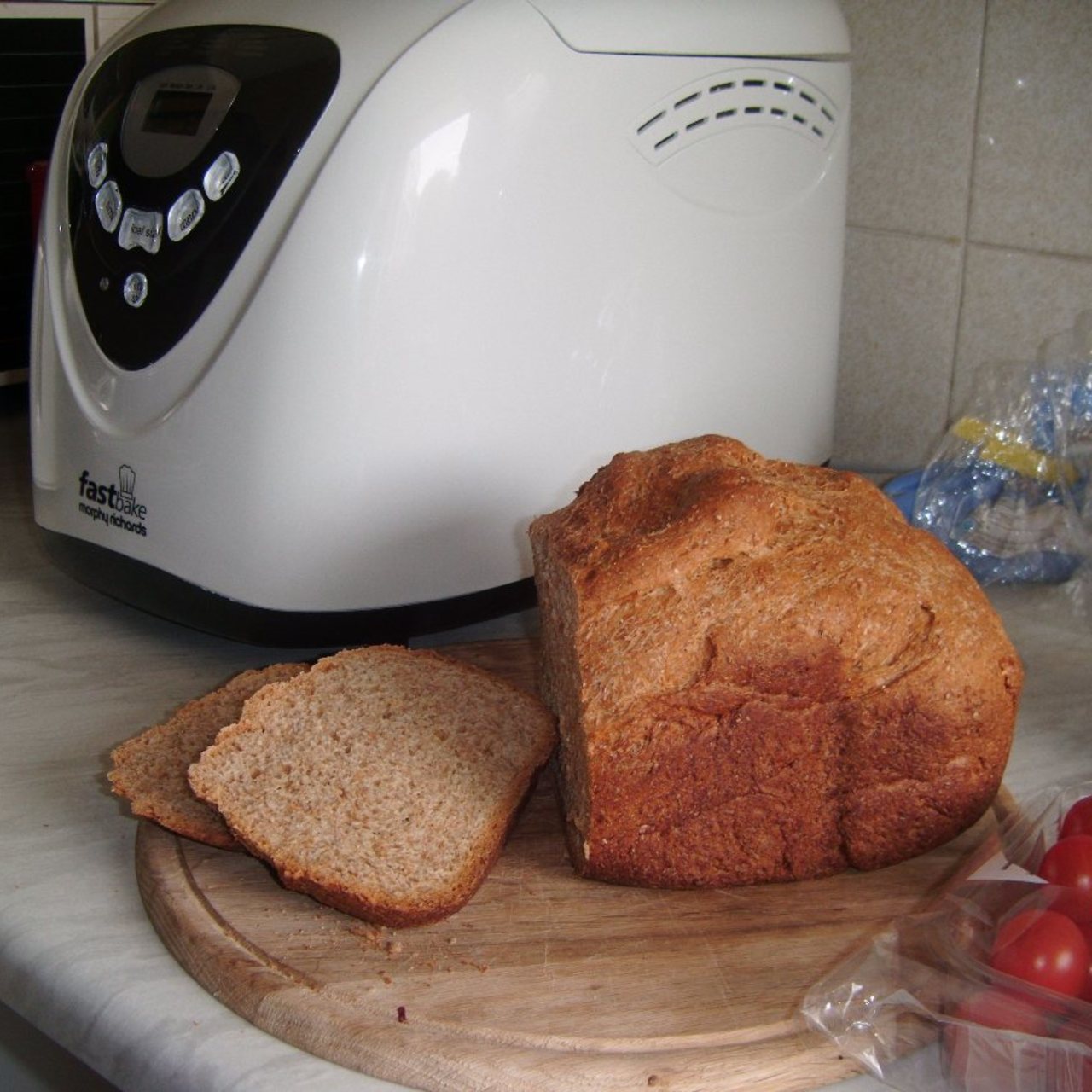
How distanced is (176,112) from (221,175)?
77 mm

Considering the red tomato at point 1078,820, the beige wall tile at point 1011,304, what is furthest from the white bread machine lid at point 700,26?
the red tomato at point 1078,820

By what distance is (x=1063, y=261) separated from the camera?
135 centimetres

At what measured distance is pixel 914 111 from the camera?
4.70 ft

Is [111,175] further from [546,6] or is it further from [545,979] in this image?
[545,979]

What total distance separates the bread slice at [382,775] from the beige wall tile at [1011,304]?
653 mm

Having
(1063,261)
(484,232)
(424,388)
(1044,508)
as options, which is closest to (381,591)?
(424,388)

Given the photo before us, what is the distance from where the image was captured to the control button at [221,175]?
101 cm

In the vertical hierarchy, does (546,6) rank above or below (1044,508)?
above

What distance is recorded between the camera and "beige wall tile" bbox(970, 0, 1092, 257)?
1299 millimetres

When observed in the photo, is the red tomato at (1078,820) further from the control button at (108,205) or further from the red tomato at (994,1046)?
the control button at (108,205)

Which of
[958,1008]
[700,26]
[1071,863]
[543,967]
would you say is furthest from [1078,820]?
[700,26]

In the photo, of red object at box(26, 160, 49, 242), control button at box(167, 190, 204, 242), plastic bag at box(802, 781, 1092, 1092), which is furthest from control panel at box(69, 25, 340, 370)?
plastic bag at box(802, 781, 1092, 1092)

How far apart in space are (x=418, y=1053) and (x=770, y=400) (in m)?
0.67

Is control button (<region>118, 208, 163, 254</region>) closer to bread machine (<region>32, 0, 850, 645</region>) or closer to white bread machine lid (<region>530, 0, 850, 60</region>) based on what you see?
bread machine (<region>32, 0, 850, 645</region>)
